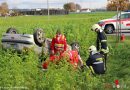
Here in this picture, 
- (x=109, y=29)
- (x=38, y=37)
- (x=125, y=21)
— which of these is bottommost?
(x=109, y=29)

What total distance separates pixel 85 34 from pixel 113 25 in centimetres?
1280

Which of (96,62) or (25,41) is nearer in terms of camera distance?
(96,62)

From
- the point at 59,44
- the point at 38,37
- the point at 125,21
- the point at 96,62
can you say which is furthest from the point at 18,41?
the point at 125,21

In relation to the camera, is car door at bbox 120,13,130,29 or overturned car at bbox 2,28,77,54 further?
car door at bbox 120,13,130,29

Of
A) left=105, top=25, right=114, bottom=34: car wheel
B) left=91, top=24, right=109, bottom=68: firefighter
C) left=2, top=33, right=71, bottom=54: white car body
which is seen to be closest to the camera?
left=91, top=24, right=109, bottom=68: firefighter

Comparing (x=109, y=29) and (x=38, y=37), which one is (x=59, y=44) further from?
(x=109, y=29)

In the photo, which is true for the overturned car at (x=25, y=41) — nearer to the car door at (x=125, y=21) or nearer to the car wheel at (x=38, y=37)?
the car wheel at (x=38, y=37)

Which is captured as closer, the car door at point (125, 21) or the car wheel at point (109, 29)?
the car door at point (125, 21)

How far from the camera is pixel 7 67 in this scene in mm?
7078

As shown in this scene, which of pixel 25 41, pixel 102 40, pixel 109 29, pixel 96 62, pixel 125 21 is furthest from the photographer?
pixel 109 29

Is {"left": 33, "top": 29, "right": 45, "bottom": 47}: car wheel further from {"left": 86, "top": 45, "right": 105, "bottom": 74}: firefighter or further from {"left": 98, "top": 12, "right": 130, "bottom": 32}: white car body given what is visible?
{"left": 98, "top": 12, "right": 130, "bottom": 32}: white car body

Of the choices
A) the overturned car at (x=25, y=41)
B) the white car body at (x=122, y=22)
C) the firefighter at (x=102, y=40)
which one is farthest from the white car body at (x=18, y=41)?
the white car body at (x=122, y=22)

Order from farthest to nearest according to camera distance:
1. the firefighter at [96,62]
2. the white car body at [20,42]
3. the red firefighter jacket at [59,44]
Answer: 1. the white car body at [20,42]
2. the red firefighter jacket at [59,44]
3. the firefighter at [96,62]

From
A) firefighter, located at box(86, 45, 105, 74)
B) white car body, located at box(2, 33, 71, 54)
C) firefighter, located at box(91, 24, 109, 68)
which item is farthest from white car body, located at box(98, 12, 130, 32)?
firefighter, located at box(86, 45, 105, 74)
